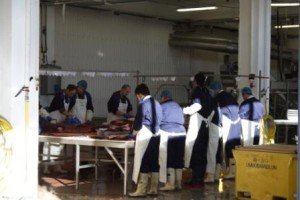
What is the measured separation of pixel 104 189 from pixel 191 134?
1701 mm

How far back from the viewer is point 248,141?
442 inches

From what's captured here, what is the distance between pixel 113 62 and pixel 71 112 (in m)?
5.58

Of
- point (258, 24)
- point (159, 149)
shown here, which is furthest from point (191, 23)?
point (159, 149)

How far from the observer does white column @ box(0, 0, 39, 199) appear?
27.2 feet

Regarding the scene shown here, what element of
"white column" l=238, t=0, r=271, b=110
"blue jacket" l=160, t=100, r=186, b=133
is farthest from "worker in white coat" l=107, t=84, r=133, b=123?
"blue jacket" l=160, t=100, r=186, b=133

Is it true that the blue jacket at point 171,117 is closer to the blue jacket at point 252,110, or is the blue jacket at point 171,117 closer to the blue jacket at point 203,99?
the blue jacket at point 203,99

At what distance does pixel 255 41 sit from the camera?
12.4 m

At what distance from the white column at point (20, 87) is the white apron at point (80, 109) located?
3.90 metres

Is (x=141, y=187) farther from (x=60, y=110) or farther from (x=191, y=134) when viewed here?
(x=60, y=110)

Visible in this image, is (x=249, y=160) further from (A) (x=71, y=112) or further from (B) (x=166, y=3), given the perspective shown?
(B) (x=166, y=3)

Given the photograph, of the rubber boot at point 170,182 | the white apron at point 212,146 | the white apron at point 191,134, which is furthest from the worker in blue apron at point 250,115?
the rubber boot at point 170,182

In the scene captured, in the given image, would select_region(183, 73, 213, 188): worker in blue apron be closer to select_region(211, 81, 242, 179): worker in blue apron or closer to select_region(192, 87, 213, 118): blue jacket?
select_region(192, 87, 213, 118): blue jacket

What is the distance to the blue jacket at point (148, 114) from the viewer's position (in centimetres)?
916

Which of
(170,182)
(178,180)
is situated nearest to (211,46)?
(178,180)
